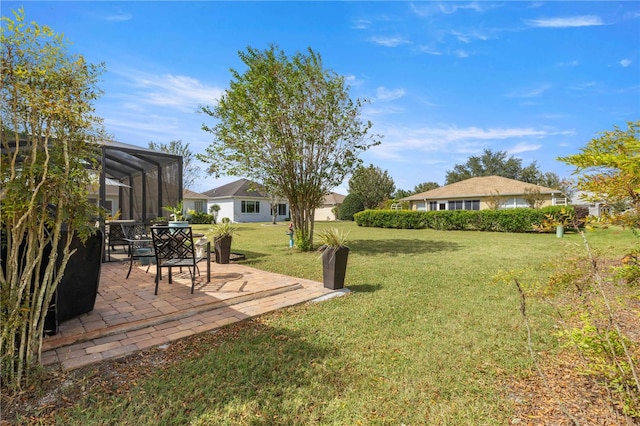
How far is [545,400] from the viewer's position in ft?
7.57

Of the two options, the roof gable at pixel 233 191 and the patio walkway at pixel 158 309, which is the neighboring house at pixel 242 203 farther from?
the patio walkway at pixel 158 309

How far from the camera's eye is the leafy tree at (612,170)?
180 cm

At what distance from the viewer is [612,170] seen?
1.94 meters

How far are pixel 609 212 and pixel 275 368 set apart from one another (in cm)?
291

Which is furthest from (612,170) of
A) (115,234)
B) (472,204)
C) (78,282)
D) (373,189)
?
(373,189)

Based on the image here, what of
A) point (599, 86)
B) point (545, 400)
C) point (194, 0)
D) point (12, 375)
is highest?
point (194, 0)

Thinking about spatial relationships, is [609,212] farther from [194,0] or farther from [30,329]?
[194,0]

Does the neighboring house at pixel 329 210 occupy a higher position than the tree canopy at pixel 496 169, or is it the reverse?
the tree canopy at pixel 496 169

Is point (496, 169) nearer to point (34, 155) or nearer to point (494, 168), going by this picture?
point (494, 168)

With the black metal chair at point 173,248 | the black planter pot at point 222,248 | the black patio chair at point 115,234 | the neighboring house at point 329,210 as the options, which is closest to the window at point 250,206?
the neighboring house at point 329,210

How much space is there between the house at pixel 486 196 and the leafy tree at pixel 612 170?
23.6m

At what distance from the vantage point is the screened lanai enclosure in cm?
924

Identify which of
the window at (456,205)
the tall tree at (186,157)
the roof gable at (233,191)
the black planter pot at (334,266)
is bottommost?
the black planter pot at (334,266)

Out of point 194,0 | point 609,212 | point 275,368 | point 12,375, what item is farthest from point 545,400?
point 194,0
